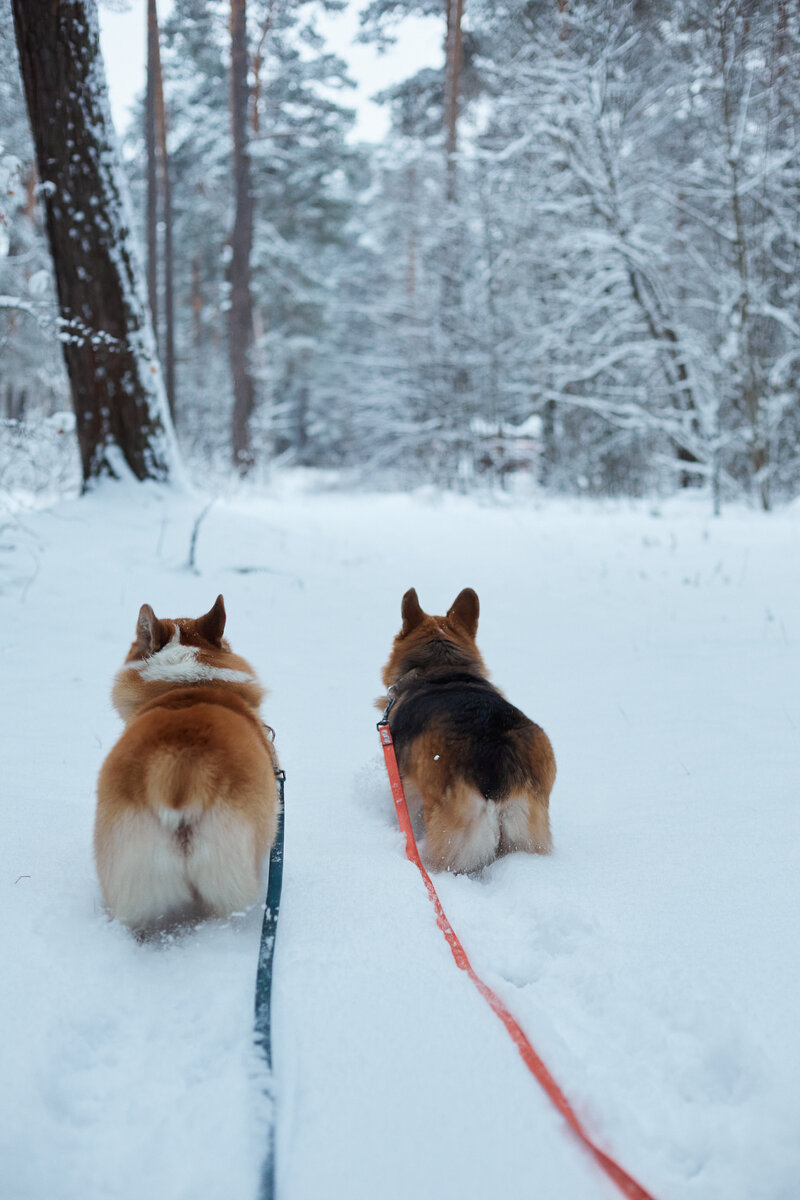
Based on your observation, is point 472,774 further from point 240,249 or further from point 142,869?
point 240,249

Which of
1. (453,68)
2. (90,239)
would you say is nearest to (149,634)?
(90,239)

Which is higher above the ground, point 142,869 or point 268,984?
point 142,869

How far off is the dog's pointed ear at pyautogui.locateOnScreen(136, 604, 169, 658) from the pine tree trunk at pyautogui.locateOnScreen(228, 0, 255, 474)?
14.2 m

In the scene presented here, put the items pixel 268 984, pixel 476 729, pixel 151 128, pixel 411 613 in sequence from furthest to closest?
1. pixel 151 128
2. pixel 411 613
3. pixel 476 729
4. pixel 268 984

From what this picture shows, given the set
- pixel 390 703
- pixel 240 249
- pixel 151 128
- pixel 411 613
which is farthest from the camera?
pixel 240 249

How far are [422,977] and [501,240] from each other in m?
17.6

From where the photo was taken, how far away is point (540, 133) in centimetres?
1330

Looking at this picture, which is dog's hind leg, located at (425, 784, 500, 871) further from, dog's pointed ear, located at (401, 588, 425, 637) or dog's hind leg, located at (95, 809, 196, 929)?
dog's pointed ear, located at (401, 588, 425, 637)

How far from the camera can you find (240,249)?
1712 centimetres

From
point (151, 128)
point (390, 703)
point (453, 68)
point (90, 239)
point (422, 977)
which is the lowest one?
point (422, 977)

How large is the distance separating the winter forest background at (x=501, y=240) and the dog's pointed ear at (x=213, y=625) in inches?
119

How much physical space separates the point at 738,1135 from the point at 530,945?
0.74 metres

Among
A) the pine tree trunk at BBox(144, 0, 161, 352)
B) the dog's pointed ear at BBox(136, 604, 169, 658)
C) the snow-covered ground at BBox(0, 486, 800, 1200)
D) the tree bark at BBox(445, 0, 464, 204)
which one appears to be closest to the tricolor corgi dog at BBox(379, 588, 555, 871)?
the snow-covered ground at BBox(0, 486, 800, 1200)

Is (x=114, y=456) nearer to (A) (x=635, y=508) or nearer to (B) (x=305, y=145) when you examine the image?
(A) (x=635, y=508)
